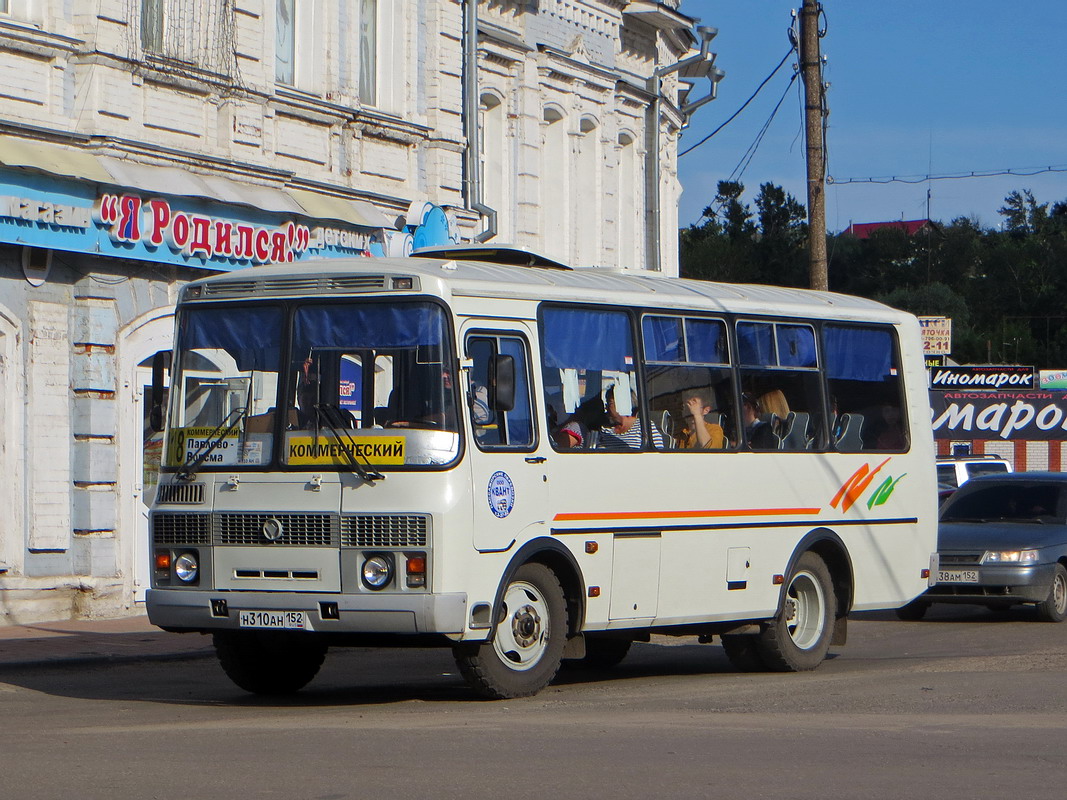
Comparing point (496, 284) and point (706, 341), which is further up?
point (496, 284)

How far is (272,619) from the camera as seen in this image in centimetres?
1069

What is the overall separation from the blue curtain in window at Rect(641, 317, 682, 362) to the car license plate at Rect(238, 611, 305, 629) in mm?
3185

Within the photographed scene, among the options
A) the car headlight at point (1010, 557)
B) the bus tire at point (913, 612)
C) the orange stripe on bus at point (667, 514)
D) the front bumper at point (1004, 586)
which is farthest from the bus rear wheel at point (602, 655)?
the bus tire at point (913, 612)

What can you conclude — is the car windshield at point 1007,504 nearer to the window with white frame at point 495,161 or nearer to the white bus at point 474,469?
the white bus at point 474,469

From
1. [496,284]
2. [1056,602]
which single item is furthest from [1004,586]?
[496,284]

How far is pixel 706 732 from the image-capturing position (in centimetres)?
936

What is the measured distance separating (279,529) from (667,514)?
285 cm

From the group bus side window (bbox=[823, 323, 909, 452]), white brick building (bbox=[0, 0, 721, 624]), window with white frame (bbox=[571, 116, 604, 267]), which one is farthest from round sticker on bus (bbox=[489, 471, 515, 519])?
window with white frame (bbox=[571, 116, 604, 267])

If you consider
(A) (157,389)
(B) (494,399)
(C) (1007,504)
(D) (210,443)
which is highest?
(A) (157,389)

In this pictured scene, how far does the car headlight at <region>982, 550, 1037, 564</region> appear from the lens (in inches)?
711

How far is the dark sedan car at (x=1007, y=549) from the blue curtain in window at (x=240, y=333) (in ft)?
28.3

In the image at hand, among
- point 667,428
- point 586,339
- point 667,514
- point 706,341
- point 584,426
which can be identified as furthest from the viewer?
point 706,341

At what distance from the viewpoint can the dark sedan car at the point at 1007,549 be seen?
1803 centimetres

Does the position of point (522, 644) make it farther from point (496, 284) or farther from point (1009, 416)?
point (1009, 416)
